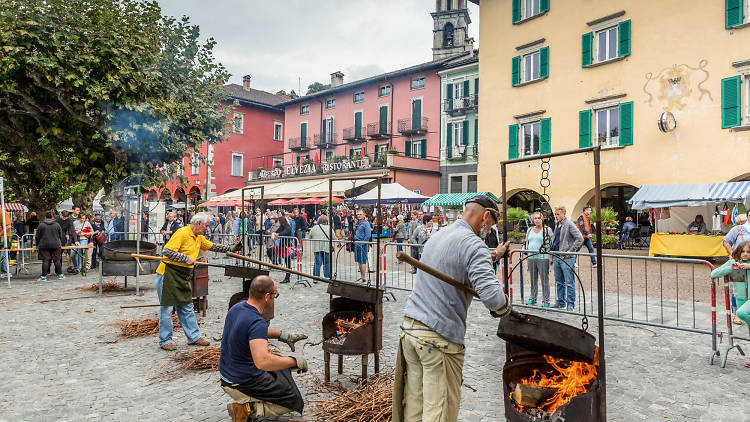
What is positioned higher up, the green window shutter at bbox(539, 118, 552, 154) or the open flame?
the green window shutter at bbox(539, 118, 552, 154)

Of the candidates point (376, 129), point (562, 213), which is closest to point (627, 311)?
point (562, 213)

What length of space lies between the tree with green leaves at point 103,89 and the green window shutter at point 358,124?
940 inches

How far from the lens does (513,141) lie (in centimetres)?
2273

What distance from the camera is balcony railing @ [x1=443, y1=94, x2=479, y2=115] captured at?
30.7 meters

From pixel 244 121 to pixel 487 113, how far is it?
28066 mm

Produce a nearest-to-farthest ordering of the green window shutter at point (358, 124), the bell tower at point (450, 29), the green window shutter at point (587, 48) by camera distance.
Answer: the green window shutter at point (587, 48)
the green window shutter at point (358, 124)
the bell tower at point (450, 29)

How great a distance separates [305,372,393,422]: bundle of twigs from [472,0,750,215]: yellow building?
56.6ft

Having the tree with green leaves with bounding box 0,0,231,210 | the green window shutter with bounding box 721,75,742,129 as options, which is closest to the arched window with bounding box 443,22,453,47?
the green window shutter with bounding box 721,75,742,129

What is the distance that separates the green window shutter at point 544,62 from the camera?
21.5 meters

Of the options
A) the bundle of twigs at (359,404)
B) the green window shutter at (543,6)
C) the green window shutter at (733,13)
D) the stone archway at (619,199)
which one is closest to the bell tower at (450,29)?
the green window shutter at (543,6)

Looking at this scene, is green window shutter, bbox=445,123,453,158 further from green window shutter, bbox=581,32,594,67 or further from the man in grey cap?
the man in grey cap

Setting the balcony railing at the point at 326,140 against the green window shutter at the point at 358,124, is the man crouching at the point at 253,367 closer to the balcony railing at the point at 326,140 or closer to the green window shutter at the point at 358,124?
the green window shutter at the point at 358,124

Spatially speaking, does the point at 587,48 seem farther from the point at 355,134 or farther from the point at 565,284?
the point at 355,134

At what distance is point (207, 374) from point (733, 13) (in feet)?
64.8
